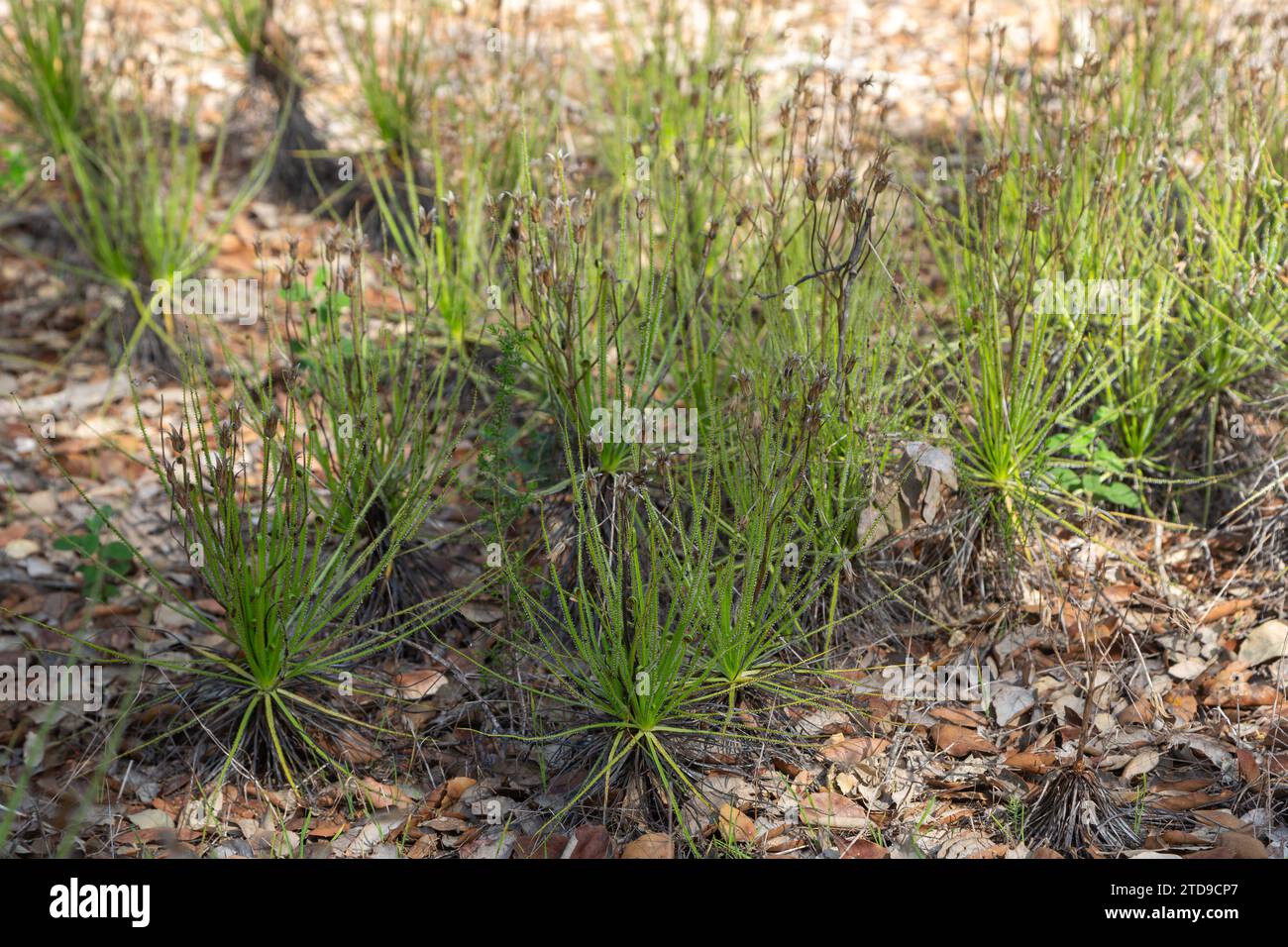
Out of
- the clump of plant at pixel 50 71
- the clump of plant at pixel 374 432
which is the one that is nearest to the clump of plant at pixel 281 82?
the clump of plant at pixel 50 71

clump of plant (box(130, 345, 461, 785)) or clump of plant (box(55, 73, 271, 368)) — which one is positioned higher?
clump of plant (box(55, 73, 271, 368))

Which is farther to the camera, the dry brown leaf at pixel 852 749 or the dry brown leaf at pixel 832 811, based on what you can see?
the dry brown leaf at pixel 852 749

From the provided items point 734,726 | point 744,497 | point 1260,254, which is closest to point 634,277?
point 744,497

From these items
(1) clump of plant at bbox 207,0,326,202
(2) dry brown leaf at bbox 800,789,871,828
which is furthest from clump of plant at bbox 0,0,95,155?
(2) dry brown leaf at bbox 800,789,871,828

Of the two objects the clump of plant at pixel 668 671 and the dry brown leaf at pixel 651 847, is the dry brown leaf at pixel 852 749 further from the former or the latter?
the dry brown leaf at pixel 651 847

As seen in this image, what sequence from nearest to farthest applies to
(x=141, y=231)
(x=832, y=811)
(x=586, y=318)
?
(x=832, y=811)
(x=586, y=318)
(x=141, y=231)

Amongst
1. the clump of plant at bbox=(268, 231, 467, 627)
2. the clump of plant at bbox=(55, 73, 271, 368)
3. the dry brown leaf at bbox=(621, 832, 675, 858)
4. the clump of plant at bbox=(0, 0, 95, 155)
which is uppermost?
the clump of plant at bbox=(0, 0, 95, 155)

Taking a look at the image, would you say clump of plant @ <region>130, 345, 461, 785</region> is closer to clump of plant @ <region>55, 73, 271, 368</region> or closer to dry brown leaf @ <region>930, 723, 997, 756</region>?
dry brown leaf @ <region>930, 723, 997, 756</region>

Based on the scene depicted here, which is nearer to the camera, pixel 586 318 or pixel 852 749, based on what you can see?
pixel 852 749

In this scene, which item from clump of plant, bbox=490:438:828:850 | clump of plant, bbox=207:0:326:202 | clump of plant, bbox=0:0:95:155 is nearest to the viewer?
clump of plant, bbox=490:438:828:850

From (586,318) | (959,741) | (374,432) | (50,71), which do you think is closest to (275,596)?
(374,432)

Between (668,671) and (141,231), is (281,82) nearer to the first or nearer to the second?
(141,231)

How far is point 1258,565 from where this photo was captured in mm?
2775
